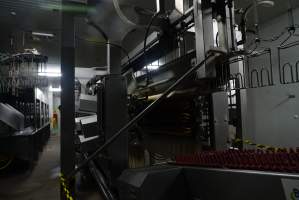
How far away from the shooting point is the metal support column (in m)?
1.94

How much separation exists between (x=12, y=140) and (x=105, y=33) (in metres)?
3.83

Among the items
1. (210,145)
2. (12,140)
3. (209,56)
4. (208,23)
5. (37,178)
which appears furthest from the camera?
(12,140)

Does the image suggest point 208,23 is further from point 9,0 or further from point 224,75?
point 9,0

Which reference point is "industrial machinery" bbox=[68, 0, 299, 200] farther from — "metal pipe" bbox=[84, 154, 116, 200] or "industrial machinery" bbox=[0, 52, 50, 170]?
"industrial machinery" bbox=[0, 52, 50, 170]

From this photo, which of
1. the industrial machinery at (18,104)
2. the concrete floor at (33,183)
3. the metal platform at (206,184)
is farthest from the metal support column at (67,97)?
the industrial machinery at (18,104)

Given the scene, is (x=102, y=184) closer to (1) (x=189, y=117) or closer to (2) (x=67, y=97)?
(2) (x=67, y=97)

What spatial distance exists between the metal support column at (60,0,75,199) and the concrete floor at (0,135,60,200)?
1.79m

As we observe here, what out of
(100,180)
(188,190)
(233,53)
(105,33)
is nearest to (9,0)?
(105,33)

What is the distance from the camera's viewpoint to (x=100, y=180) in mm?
2719

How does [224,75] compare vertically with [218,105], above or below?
above

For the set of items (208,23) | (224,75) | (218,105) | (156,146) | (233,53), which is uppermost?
(208,23)

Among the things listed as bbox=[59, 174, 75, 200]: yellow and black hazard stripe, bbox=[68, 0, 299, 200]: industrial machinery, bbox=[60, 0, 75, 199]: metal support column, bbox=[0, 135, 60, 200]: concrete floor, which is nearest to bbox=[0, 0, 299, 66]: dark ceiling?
bbox=[68, 0, 299, 200]: industrial machinery

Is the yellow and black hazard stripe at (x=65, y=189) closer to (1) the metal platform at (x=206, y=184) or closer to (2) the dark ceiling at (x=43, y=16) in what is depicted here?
(1) the metal platform at (x=206, y=184)

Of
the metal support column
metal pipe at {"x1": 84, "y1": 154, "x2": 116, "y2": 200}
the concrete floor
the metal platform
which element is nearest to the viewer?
the metal platform
